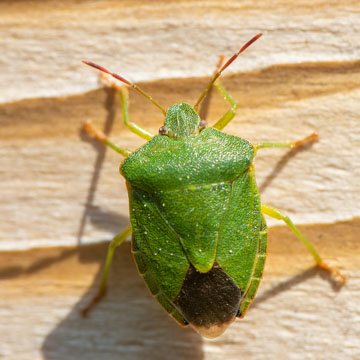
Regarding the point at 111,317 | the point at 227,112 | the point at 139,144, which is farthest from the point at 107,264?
the point at 227,112

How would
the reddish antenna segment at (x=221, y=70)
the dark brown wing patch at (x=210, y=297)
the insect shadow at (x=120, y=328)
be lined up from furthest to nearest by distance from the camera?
the insect shadow at (x=120, y=328)
the reddish antenna segment at (x=221, y=70)
the dark brown wing patch at (x=210, y=297)

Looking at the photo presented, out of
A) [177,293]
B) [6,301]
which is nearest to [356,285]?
[177,293]

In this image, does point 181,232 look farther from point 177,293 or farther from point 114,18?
point 114,18

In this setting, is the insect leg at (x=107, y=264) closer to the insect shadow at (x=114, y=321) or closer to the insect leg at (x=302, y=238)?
the insect shadow at (x=114, y=321)

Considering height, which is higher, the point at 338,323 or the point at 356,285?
the point at 356,285

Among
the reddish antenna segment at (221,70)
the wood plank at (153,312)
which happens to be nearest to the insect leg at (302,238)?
the wood plank at (153,312)

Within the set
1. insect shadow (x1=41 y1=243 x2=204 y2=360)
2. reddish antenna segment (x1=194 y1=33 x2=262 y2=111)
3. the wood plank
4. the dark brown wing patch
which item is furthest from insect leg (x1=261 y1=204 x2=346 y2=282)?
insect shadow (x1=41 y1=243 x2=204 y2=360)

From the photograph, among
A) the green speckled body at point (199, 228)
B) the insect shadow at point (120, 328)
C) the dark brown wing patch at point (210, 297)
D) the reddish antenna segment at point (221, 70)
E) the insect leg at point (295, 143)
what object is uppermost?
the reddish antenna segment at point (221, 70)
